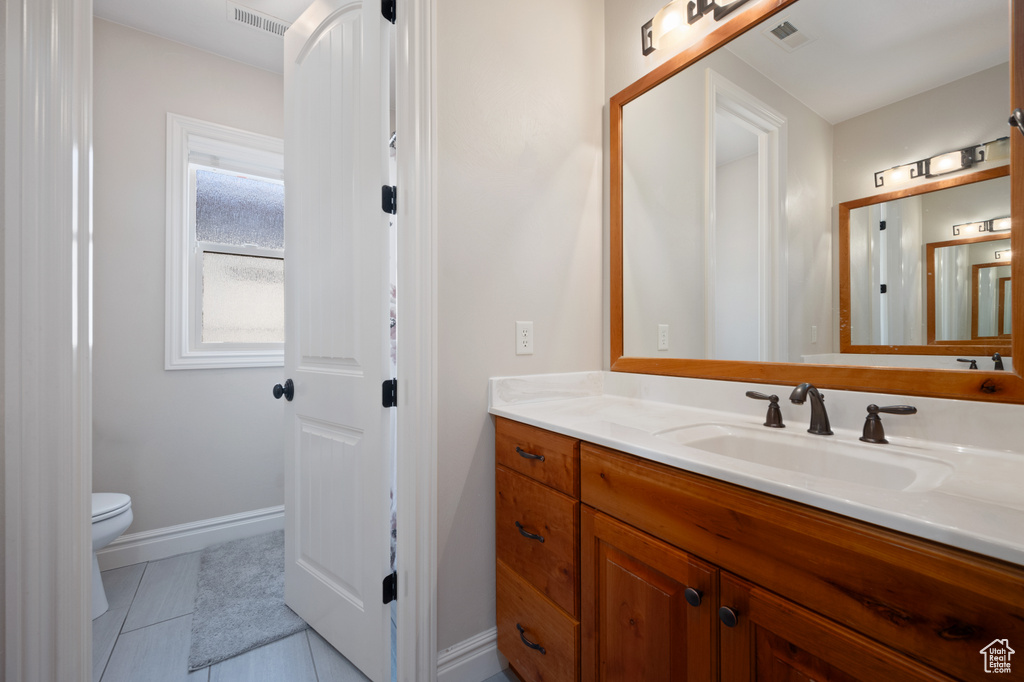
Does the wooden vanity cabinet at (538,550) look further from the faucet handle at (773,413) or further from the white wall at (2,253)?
the white wall at (2,253)

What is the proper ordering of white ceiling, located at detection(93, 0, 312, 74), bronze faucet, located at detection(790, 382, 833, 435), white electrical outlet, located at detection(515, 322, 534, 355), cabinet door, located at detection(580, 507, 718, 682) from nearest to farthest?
cabinet door, located at detection(580, 507, 718, 682), bronze faucet, located at detection(790, 382, 833, 435), white electrical outlet, located at detection(515, 322, 534, 355), white ceiling, located at detection(93, 0, 312, 74)

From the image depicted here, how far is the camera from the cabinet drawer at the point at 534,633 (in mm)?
1086

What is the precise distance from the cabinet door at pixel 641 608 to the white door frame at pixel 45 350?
1.06 metres

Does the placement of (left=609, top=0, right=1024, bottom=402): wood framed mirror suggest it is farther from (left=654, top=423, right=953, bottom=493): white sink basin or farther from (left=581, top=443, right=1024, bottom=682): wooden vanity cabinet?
(left=581, top=443, right=1024, bottom=682): wooden vanity cabinet

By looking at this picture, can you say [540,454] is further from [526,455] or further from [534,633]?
[534,633]

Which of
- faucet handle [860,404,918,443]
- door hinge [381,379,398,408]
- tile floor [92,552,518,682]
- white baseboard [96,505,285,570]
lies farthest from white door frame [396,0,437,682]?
white baseboard [96,505,285,570]

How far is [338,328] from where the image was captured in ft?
4.79

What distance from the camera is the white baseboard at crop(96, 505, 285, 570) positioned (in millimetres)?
2068

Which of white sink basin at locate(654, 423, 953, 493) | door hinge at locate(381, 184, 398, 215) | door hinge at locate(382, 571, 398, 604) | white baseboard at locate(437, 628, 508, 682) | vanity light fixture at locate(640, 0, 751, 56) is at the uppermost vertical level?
vanity light fixture at locate(640, 0, 751, 56)

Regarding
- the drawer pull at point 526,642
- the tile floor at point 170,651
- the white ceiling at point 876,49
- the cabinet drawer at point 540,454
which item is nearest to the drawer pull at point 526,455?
the cabinet drawer at point 540,454

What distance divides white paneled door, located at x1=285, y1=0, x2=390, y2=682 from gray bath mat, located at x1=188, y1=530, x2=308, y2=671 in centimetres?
11

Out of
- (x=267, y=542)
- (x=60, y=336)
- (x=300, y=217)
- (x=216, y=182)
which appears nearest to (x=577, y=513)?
(x=60, y=336)

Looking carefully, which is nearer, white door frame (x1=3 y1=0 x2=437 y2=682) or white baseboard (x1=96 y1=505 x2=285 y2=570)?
white door frame (x1=3 y1=0 x2=437 y2=682)

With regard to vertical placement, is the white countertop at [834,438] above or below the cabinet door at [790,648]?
above
